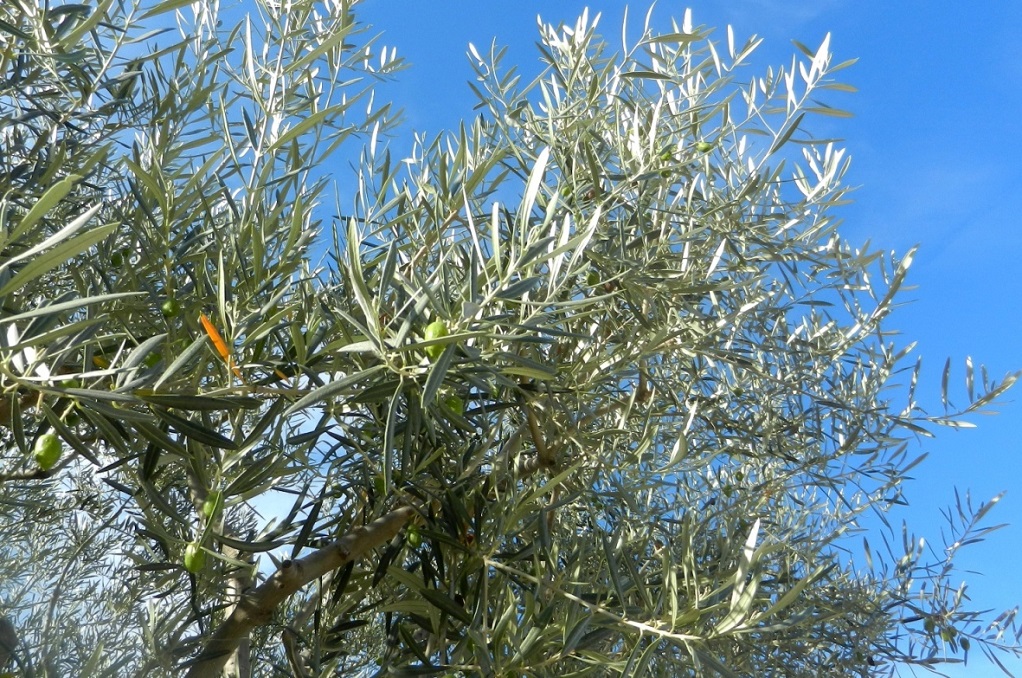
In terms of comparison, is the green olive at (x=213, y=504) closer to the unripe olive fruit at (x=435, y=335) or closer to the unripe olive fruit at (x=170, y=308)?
the unripe olive fruit at (x=170, y=308)

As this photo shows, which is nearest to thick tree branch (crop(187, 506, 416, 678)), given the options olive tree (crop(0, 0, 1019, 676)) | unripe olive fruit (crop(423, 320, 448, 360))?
olive tree (crop(0, 0, 1019, 676))

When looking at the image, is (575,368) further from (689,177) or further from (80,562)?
(80,562)

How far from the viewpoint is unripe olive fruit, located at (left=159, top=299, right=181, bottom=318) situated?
5.49 feet

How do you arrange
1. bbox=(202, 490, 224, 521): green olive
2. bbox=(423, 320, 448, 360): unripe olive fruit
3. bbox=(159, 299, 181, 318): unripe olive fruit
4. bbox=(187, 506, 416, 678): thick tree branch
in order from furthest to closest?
1. bbox=(187, 506, 416, 678): thick tree branch
2. bbox=(159, 299, 181, 318): unripe olive fruit
3. bbox=(202, 490, 224, 521): green olive
4. bbox=(423, 320, 448, 360): unripe olive fruit

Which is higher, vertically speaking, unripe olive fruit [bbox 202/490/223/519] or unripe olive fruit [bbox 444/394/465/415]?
unripe olive fruit [bbox 444/394/465/415]

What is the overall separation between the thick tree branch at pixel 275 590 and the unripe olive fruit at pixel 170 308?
0.61m

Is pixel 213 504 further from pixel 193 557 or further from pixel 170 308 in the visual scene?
pixel 170 308

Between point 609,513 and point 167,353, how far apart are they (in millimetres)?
1463

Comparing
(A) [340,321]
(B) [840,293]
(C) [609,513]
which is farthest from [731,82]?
(A) [340,321]

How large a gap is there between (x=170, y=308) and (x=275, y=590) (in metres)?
0.69

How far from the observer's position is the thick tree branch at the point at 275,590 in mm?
1928

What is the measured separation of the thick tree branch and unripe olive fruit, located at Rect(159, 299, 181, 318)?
0.61m

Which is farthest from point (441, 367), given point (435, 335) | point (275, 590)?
point (275, 590)

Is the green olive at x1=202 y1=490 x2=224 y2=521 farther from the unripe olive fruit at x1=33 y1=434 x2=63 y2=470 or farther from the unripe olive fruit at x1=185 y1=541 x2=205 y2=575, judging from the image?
the unripe olive fruit at x1=33 y1=434 x2=63 y2=470
